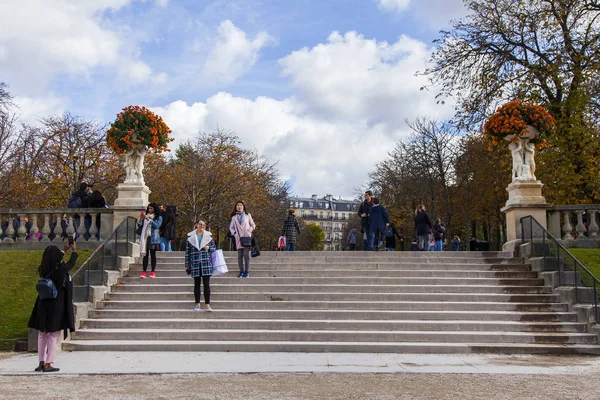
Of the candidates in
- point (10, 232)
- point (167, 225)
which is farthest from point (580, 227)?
point (10, 232)

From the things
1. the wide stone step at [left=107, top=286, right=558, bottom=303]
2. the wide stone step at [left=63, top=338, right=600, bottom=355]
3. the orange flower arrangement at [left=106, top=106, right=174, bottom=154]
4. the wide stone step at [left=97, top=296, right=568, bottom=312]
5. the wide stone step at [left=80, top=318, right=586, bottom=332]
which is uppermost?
the orange flower arrangement at [left=106, top=106, right=174, bottom=154]

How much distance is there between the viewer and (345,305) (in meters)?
12.3

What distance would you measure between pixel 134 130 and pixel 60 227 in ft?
10.1

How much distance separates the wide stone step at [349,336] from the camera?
1069 centimetres

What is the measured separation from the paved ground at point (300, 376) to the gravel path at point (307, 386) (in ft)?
0.04

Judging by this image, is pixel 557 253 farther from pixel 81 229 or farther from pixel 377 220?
pixel 81 229

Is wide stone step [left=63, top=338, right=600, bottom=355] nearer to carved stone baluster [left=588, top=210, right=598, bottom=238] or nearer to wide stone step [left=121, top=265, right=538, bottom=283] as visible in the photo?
wide stone step [left=121, top=265, right=538, bottom=283]

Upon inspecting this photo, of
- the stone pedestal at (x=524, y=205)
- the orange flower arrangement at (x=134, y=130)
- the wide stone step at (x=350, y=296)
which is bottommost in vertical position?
the wide stone step at (x=350, y=296)

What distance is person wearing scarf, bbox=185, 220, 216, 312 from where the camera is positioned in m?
11.7

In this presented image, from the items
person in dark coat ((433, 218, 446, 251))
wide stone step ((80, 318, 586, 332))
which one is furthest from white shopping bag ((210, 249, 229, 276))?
person in dark coat ((433, 218, 446, 251))

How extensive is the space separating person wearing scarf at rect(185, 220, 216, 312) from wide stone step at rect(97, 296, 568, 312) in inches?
21.3

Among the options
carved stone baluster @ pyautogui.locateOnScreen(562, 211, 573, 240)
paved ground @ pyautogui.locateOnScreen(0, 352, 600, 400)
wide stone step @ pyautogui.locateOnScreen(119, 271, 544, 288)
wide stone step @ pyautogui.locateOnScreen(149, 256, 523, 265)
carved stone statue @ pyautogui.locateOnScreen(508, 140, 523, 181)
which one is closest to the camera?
paved ground @ pyautogui.locateOnScreen(0, 352, 600, 400)

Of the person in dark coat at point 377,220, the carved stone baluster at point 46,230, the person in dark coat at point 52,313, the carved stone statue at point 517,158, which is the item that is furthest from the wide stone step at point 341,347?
the person in dark coat at point 377,220

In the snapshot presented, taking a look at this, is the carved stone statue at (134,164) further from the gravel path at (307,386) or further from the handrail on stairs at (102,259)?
the gravel path at (307,386)
